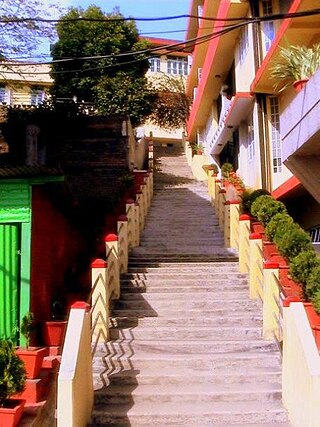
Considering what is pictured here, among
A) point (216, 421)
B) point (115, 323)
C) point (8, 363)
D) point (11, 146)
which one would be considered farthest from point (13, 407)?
point (11, 146)

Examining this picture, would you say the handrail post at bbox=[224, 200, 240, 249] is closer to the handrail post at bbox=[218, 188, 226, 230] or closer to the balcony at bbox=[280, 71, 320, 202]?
the handrail post at bbox=[218, 188, 226, 230]

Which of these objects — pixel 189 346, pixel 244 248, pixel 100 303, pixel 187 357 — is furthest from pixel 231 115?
pixel 187 357

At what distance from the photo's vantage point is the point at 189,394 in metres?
6.32

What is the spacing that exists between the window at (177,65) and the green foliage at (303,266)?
88.8ft

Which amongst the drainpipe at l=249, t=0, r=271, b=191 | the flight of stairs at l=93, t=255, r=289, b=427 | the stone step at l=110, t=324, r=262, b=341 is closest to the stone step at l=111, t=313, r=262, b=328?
the flight of stairs at l=93, t=255, r=289, b=427

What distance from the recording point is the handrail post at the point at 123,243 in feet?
33.5

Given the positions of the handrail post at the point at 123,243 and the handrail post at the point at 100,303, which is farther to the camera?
the handrail post at the point at 123,243

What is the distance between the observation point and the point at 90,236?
12.3 metres

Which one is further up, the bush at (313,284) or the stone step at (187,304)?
the bush at (313,284)

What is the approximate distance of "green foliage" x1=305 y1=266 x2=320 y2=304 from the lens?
7348mm

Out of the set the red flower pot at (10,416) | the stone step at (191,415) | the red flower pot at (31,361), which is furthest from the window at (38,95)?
the red flower pot at (10,416)

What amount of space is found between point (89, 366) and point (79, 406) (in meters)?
0.75

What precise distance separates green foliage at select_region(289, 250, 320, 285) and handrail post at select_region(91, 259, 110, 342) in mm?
2845

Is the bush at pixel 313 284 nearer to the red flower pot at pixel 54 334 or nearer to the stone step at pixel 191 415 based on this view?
the stone step at pixel 191 415
